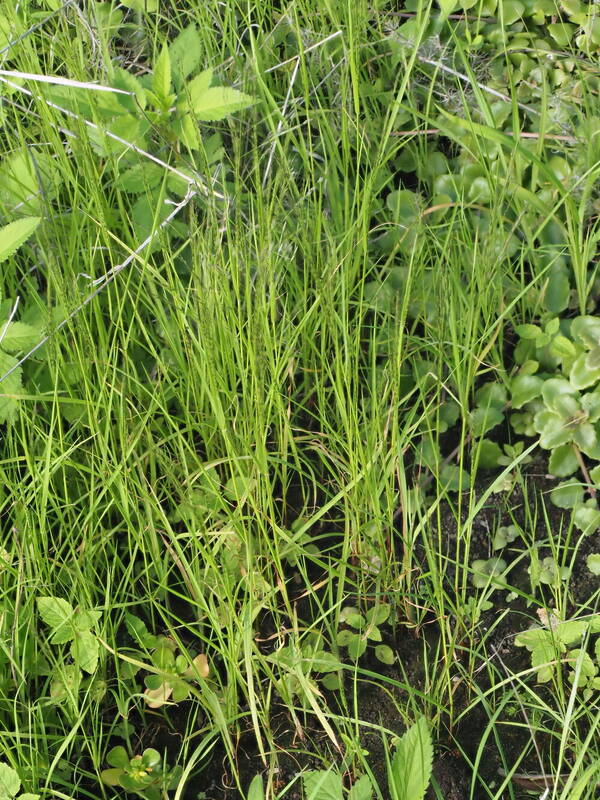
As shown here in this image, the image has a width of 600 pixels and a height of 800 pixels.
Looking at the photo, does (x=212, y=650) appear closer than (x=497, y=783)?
No

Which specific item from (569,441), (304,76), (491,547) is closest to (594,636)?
(491,547)

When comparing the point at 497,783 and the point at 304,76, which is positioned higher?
the point at 304,76

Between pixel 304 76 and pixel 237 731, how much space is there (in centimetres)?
120

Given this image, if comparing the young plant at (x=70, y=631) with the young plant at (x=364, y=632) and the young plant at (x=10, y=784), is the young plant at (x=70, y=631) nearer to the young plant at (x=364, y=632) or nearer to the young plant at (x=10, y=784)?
the young plant at (x=10, y=784)

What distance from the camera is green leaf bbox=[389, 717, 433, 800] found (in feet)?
3.73

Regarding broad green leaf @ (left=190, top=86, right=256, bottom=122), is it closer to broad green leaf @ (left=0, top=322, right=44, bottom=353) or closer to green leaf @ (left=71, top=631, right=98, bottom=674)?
broad green leaf @ (left=0, top=322, right=44, bottom=353)

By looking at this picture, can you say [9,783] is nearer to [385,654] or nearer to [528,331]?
[385,654]

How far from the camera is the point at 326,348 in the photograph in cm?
172

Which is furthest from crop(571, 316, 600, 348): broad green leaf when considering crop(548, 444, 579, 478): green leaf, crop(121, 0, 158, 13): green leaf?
crop(121, 0, 158, 13): green leaf

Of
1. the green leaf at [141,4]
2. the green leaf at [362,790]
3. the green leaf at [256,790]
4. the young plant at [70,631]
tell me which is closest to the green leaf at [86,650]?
the young plant at [70,631]

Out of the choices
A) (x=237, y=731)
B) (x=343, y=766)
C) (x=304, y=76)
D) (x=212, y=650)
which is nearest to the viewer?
(x=343, y=766)

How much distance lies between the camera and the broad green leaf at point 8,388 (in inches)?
58.2

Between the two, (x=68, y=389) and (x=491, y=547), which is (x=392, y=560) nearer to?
(x=491, y=547)

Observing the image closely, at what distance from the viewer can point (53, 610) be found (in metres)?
1.34
